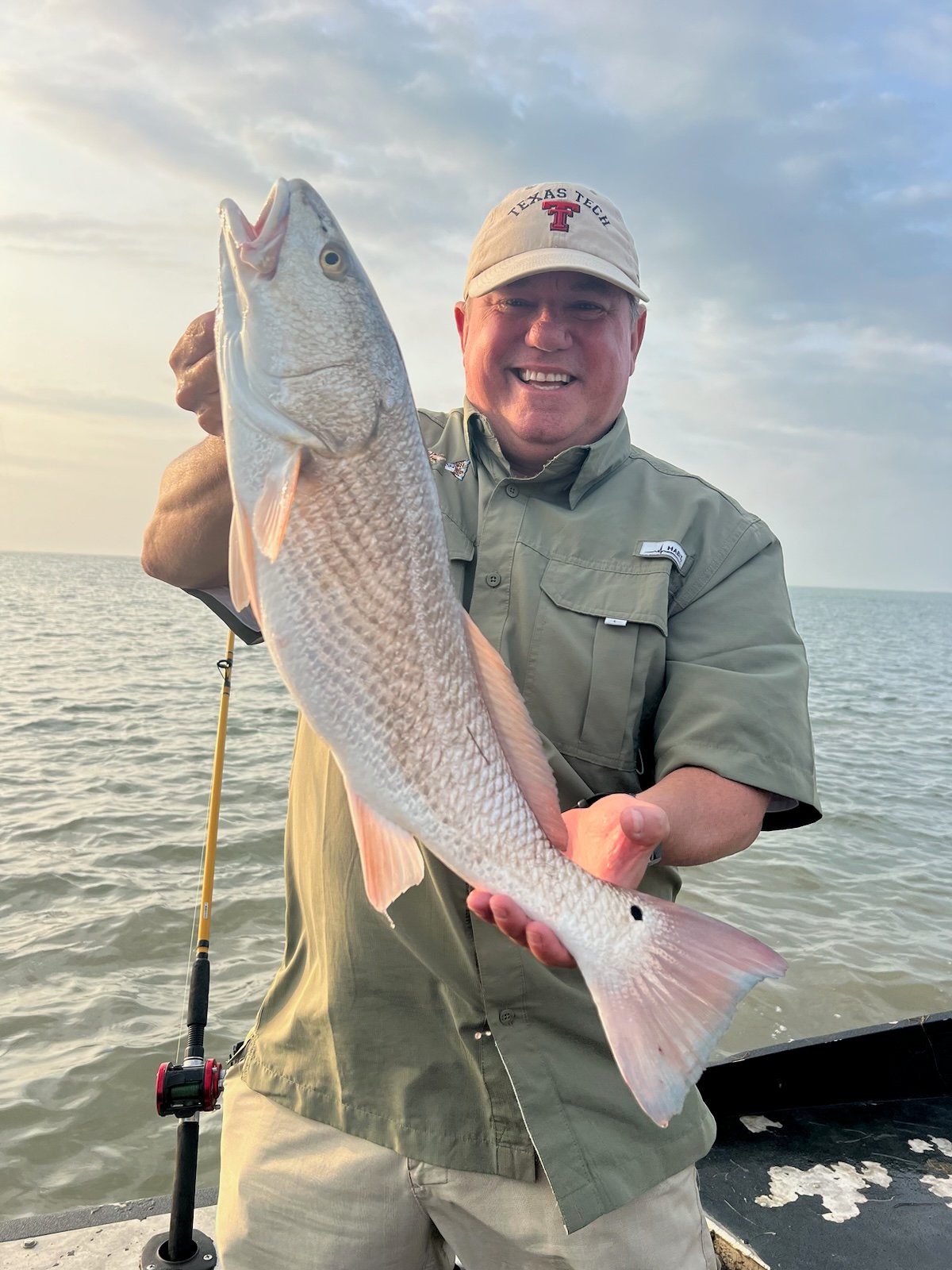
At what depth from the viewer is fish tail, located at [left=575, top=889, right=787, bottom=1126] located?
170 cm

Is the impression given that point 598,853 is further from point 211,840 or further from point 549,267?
point 211,840

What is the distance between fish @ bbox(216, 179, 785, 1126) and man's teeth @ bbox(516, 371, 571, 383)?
0.70 meters

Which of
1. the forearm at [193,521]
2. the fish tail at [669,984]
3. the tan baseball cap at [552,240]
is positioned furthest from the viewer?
the tan baseball cap at [552,240]

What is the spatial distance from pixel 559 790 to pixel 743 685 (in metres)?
0.52

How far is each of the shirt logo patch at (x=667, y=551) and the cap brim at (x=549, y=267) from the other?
76cm

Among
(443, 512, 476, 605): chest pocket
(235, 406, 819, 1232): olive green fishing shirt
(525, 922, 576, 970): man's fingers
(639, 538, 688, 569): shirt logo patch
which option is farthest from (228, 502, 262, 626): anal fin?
(639, 538, 688, 569): shirt logo patch

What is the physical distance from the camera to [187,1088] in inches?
106

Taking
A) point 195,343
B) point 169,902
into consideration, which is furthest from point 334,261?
point 169,902

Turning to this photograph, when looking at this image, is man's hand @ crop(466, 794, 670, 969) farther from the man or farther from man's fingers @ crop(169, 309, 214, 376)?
man's fingers @ crop(169, 309, 214, 376)

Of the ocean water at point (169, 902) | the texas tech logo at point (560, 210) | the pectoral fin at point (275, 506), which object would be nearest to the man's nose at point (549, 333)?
the texas tech logo at point (560, 210)

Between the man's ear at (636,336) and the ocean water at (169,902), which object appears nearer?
the man's ear at (636,336)

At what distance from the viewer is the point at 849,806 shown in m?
12.1

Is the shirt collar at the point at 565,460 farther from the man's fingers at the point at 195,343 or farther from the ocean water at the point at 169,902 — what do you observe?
the ocean water at the point at 169,902

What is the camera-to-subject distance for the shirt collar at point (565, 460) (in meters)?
2.48
